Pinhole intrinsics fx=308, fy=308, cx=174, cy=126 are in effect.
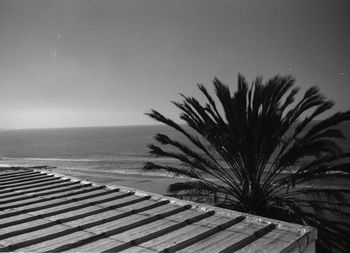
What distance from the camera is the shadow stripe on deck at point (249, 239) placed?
9.33 ft

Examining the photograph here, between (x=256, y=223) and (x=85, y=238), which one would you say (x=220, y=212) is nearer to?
(x=256, y=223)

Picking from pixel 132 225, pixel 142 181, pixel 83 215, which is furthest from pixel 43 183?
pixel 142 181

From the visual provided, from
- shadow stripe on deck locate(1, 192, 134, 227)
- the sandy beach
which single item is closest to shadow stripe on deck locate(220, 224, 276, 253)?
shadow stripe on deck locate(1, 192, 134, 227)

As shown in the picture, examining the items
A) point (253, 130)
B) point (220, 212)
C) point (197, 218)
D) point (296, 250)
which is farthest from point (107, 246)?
point (253, 130)

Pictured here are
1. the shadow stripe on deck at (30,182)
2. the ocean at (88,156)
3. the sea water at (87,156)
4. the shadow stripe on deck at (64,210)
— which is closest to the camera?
the shadow stripe on deck at (64,210)

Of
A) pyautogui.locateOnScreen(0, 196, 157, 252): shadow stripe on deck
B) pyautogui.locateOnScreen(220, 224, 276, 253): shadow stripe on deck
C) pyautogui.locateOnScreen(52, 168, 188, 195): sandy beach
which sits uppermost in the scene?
pyautogui.locateOnScreen(220, 224, 276, 253): shadow stripe on deck

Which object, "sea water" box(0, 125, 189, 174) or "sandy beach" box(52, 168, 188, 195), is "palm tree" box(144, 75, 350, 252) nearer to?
"sea water" box(0, 125, 189, 174)

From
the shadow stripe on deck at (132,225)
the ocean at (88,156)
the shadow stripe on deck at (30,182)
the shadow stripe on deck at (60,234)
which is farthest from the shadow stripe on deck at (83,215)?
the ocean at (88,156)

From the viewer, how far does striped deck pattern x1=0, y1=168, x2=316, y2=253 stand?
9.60ft

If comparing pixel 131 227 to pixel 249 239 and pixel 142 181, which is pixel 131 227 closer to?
pixel 249 239

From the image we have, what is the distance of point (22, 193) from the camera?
5.07 m

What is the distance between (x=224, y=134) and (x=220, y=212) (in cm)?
283

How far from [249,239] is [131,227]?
4.17ft

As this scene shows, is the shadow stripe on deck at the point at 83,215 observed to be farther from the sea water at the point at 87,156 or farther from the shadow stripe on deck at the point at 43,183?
the sea water at the point at 87,156
